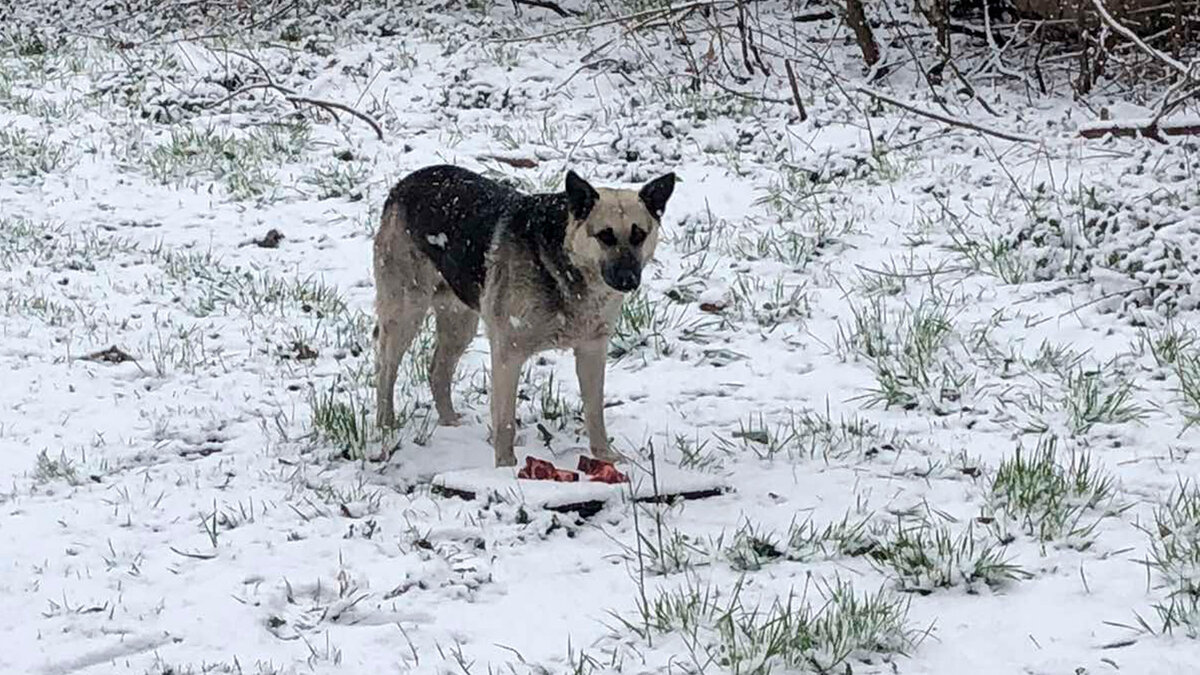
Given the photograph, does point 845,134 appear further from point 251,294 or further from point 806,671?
point 806,671

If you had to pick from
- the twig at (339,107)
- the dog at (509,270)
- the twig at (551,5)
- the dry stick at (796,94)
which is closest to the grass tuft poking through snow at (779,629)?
the dog at (509,270)

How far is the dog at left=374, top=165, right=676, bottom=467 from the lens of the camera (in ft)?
18.1

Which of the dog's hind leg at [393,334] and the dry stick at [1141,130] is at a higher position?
the dry stick at [1141,130]

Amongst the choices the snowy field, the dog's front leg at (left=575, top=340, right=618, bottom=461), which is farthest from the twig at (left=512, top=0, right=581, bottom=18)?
the dog's front leg at (left=575, top=340, right=618, bottom=461)

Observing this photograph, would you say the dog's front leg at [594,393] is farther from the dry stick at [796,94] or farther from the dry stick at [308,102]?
the dry stick at [308,102]

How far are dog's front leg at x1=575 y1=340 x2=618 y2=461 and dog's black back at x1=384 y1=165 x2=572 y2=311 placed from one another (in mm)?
509

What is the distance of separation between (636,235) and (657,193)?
23 cm

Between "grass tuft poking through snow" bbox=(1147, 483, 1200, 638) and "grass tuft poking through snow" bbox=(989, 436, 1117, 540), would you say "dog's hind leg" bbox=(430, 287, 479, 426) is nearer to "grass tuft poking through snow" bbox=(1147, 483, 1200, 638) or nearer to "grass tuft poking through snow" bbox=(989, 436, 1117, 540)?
"grass tuft poking through snow" bbox=(989, 436, 1117, 540)

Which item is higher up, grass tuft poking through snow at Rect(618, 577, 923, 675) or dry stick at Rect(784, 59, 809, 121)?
dry stick at Rect(784, 59, 809, 121)

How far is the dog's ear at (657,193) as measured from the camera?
18.3ft

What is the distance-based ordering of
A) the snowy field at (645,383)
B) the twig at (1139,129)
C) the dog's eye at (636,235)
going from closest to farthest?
the snowy field at (645,383) < the dog's eye at (636,235) < the twig at (1139,129)

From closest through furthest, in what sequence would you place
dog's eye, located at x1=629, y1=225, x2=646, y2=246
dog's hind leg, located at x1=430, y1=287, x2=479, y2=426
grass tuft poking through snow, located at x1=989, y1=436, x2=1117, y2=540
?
grass tuft poking through snow, located at x1=989, y1=436, x2=1117, y2=540, dog's eye, located at x1=629, y1=225, x2=646, y2=246, dog's hind leg, located at x1=430, y1=287, x2=479, y2=426

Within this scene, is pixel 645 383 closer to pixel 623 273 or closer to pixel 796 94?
pixel 623 273

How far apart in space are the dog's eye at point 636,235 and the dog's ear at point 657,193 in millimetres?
173
